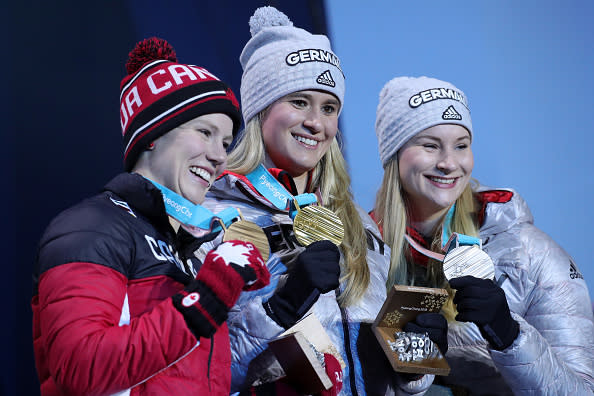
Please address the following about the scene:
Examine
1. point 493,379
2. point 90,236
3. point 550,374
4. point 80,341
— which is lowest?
point 493,379

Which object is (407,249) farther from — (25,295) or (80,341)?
(80,341)

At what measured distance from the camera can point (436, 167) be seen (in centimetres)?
238

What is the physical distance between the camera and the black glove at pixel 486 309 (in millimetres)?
1780

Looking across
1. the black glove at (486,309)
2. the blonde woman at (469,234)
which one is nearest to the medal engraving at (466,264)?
the black glove at (486,309)

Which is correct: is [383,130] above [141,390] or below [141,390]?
above

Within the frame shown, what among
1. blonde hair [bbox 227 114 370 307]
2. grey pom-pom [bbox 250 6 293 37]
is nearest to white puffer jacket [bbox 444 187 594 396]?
blonde hair [bbox 227 114 370 307]

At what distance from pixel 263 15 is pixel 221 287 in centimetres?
128

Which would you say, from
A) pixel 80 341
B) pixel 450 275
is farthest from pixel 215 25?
pixel 80 341

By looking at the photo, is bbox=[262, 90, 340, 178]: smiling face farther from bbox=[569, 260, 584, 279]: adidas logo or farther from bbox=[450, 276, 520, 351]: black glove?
bbox=[569, 260, 584, 279]: adidas logo

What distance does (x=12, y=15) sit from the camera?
1964mm

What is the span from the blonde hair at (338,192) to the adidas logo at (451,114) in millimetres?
472

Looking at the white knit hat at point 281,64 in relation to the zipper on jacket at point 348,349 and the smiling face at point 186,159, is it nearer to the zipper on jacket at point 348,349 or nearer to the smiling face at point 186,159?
the smiling face at point 186,159

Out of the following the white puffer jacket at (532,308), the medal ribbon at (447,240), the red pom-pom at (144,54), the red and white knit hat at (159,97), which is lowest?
the white puffer jacket at (532,308)

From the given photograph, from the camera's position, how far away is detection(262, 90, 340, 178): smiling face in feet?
6.57
